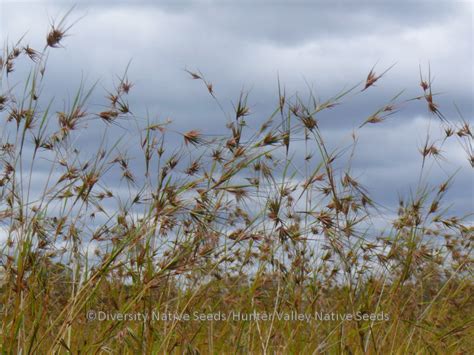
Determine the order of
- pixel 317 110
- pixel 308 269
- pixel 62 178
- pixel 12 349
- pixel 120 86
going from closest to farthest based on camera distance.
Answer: pixel 12 349
pixel 317 110
pixel 62 178
pixel 120 86
pixel 308 269

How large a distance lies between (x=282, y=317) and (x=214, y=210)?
4.66 feet

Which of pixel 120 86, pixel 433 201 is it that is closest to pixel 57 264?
pixel 120 86

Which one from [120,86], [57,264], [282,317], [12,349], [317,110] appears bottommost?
[12,349]

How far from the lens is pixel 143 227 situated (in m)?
3.04

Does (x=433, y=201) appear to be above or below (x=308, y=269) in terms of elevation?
above

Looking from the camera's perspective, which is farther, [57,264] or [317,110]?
[57,264]

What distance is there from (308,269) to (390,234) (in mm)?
711

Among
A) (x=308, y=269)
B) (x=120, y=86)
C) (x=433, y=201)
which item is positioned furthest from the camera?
(x=308, y=269)

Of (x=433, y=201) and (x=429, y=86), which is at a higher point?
(x=429, y=86)

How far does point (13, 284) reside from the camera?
3.37 metres

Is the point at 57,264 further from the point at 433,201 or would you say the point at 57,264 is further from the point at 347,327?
the point at 433,201

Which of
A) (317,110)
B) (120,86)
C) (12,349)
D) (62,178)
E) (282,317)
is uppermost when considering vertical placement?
(120,86)

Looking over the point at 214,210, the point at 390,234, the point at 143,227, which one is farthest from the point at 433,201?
the point at 143,227

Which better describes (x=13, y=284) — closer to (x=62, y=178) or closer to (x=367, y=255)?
(x=62, y=178)
